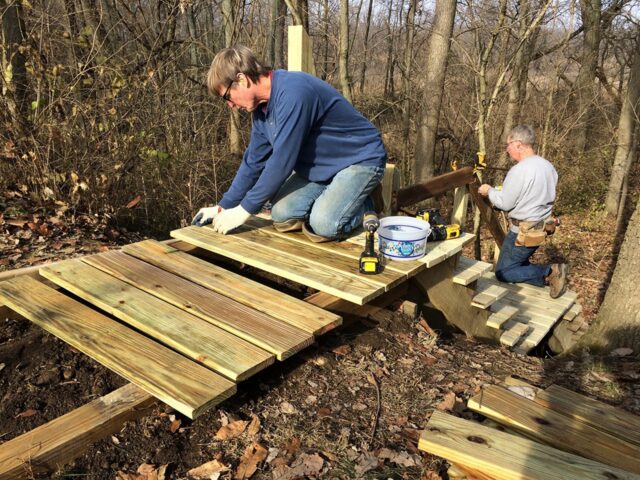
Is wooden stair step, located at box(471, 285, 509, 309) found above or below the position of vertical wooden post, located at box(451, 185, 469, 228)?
below

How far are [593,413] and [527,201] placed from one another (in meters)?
3.02

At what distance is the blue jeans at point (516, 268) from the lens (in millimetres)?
5438

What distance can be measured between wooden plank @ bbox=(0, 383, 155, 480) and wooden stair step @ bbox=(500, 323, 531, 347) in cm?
324

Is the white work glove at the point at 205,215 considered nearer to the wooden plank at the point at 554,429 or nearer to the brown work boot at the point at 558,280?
the wooden plank at the point at 554,429

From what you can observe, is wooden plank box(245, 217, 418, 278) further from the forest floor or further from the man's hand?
the man's hand

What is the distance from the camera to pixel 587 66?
9703 mm

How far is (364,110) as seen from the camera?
11.4 meters

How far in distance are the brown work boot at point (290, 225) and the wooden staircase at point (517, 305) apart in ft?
4.18

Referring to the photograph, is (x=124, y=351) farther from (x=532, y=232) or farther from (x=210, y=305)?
(x=532, y=232)

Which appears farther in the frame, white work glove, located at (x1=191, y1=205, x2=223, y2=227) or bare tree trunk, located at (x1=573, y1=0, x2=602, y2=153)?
bare tree trunk, located at (x1=573, y1=0, x2=602, y2=153)

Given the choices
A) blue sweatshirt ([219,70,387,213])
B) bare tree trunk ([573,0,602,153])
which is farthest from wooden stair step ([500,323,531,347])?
bare tree trunk ([573,0,602,153])

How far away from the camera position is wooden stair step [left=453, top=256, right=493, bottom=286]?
11.8ft

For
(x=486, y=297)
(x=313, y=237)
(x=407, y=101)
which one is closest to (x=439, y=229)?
(x=486, y=297)

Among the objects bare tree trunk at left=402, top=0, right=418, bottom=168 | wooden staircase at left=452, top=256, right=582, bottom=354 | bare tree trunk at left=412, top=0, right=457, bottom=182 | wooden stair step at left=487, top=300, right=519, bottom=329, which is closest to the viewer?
wooden staircase at left=452, top=256, right=582, bottom=354
